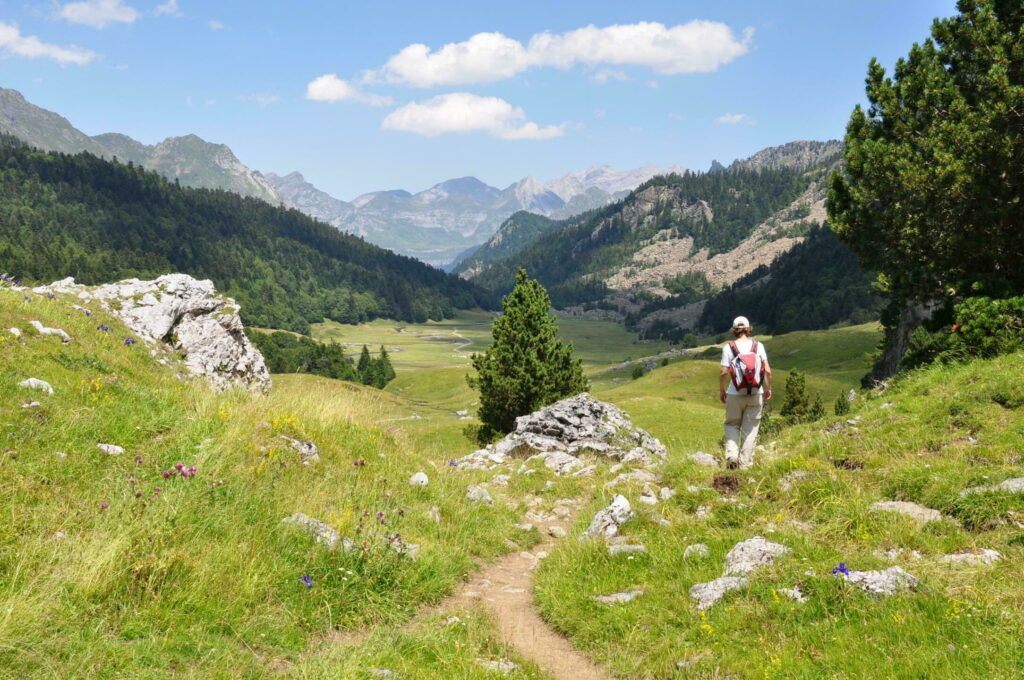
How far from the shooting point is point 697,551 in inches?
351

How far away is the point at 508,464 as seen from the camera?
2212cm

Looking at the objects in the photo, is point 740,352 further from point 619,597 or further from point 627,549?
point 619,597

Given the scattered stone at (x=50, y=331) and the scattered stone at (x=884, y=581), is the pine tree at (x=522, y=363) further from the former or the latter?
the scattered stone at (x=884, y=581)

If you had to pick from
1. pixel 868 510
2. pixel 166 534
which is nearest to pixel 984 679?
pixel 868 510

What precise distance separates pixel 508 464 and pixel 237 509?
14.8 meters

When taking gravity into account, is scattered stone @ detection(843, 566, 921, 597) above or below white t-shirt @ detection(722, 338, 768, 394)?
below

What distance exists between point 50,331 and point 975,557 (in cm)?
1711

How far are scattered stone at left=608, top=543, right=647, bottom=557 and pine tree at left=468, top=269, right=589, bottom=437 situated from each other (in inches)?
1389

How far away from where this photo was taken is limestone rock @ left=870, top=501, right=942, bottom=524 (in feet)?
28.4

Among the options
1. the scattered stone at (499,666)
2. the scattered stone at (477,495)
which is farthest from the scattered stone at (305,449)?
the scattered stone at (499,666)

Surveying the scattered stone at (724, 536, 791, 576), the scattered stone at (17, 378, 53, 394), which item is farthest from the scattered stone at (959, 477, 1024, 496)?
the scattered stone at (17, 378, 53, 394)

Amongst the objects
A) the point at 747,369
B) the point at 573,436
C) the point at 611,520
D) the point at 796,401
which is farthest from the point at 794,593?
the point at 796,401

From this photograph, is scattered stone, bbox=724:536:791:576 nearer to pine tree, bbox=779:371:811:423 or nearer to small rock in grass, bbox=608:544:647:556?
small rock in grass, bbox=608:544:647:556

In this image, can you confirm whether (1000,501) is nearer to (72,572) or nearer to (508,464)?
(72,572)
